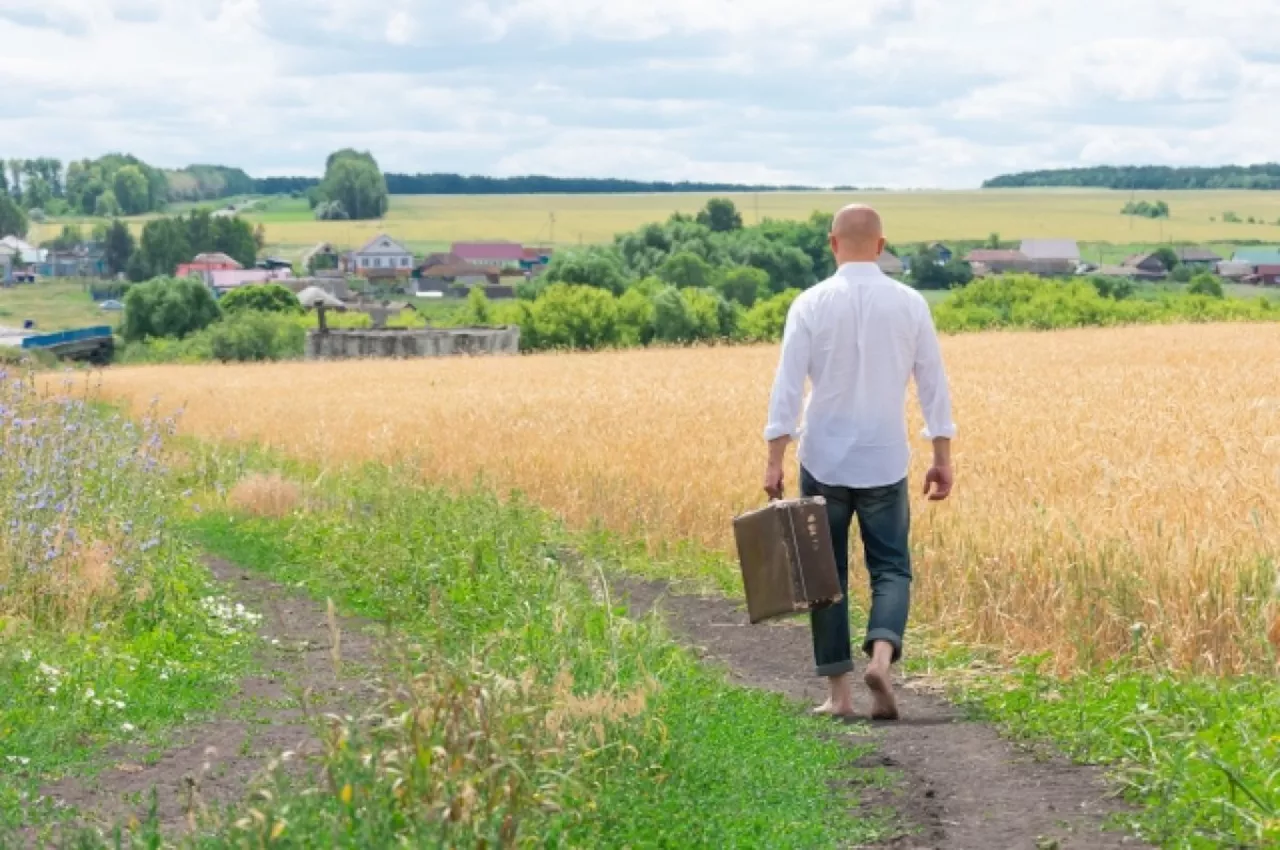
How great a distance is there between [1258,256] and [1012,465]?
15971 cm

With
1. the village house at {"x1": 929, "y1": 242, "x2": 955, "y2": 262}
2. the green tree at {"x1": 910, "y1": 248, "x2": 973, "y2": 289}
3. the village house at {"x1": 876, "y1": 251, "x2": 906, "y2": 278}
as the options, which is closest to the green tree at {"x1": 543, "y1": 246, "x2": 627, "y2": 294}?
the green tree at {"x1": 910, "y1": 248, "x2": 973, "y2": 289}

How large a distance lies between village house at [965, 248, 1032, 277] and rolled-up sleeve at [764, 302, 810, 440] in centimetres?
15686

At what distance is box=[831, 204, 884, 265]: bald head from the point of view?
30.0ft

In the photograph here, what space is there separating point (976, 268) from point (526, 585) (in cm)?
15386

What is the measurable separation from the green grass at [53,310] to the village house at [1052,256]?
83.6 m

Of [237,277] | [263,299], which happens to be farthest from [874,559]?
[237,277]

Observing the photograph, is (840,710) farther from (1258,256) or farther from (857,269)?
(1258,256)

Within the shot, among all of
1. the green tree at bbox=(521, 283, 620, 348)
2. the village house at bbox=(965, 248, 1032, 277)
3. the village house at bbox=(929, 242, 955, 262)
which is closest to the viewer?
the green tree at bbox=(521, 283, 620, 348)

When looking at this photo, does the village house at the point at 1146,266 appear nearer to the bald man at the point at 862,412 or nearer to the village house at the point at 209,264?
the village house at the point at 209,264

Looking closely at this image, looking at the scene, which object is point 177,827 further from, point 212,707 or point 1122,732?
point 1122,732

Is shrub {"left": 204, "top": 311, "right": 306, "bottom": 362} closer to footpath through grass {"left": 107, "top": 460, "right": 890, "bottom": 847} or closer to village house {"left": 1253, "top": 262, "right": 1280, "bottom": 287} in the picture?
footpath through grass {"left": 107, "top": 460, "right": 890, "bottom": 847}

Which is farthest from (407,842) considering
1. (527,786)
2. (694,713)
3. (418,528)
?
(418,528)

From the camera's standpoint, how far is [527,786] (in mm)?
6086

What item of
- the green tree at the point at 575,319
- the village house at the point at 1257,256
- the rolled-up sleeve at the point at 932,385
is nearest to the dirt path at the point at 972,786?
the rolled-up sleeve at the point at 932,385
